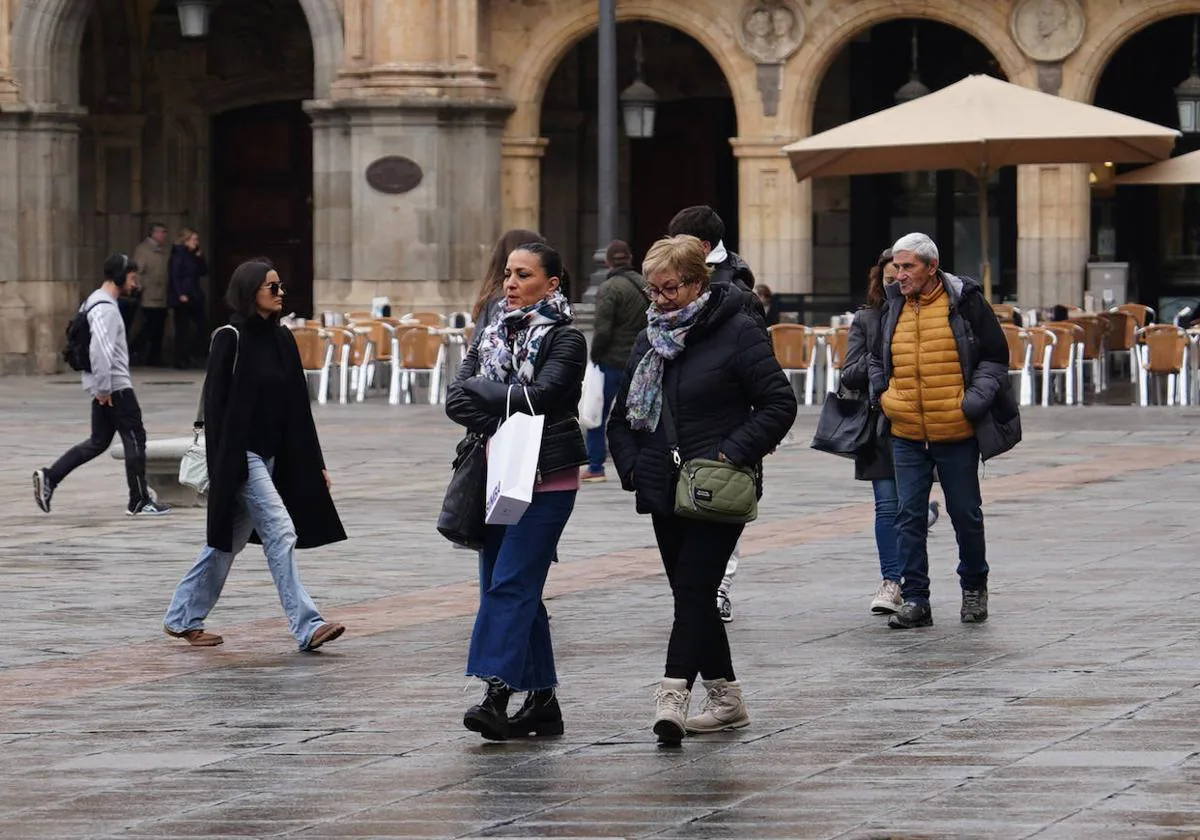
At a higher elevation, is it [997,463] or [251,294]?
[251,294]

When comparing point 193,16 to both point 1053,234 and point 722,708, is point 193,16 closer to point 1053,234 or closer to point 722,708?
point 1053,234

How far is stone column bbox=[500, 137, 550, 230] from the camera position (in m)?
29.4

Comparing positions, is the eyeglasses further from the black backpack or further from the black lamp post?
the black lamp post

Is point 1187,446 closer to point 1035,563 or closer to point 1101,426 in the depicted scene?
point 1101,426

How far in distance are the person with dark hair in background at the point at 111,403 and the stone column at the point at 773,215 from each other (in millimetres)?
13556

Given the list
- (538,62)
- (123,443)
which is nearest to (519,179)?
(538,62)

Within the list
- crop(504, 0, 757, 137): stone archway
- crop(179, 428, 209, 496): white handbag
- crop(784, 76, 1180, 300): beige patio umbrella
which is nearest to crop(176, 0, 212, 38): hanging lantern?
crop(504, 0, 757, 137): stone archway

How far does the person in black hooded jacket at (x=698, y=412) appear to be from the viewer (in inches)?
315

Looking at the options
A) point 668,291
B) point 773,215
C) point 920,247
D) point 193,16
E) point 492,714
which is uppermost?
point 193,16

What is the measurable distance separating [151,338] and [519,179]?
17.0 ft

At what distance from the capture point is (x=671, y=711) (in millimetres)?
7785

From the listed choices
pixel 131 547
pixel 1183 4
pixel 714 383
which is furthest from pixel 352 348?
pixel 714 383

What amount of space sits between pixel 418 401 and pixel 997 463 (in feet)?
29.1

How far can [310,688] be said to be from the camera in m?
9.19
